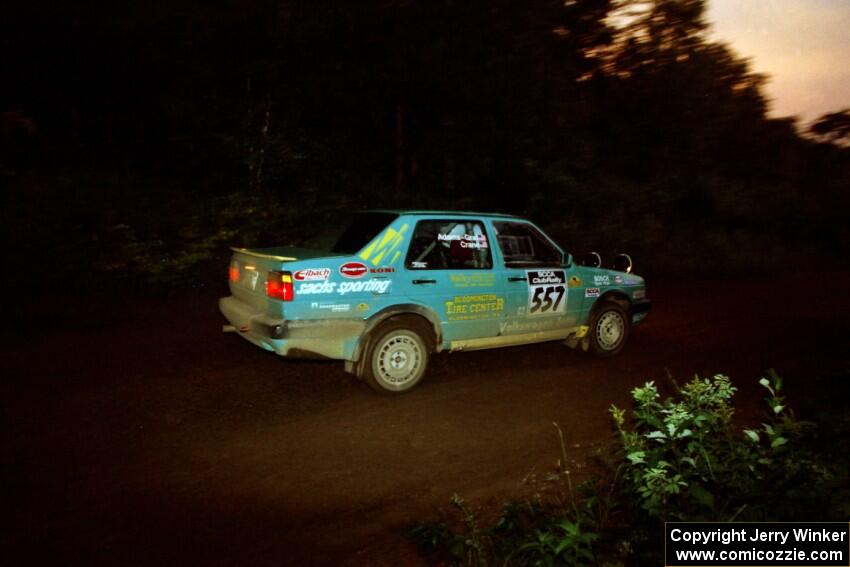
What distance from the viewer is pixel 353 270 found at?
18.8 feet

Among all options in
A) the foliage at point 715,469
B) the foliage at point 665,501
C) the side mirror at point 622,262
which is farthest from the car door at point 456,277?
the foliage at point 715,469

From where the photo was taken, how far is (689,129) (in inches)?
843

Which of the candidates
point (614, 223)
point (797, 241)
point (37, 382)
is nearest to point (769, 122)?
point (797, 241)

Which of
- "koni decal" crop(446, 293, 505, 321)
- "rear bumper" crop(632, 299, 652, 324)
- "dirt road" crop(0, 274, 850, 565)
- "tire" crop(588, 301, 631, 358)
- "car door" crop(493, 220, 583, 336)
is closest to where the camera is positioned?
"dirt road" crop(0, 274, 850, 565)

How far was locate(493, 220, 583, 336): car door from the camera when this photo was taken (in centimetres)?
666

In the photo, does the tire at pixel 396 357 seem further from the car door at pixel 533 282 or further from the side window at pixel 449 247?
the car door at pixel 533 282

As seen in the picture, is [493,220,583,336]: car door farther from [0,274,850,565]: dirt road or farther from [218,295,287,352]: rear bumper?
[218,295,287,352]: rear bumper

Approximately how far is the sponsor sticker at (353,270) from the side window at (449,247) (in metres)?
0.48

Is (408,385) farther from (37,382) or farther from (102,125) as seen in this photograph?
(102,125)

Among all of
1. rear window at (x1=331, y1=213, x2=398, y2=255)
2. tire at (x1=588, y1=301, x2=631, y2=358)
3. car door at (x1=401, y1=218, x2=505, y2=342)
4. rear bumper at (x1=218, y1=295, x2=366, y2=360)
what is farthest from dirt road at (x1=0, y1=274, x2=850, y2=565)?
rear window at (x1=331, y1=213, x2=398, y2=255)

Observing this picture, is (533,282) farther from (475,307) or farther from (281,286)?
(281,286)

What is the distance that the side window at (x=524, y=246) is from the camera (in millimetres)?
6715

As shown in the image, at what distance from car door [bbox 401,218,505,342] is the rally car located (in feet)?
0.03

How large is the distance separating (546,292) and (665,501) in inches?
155
